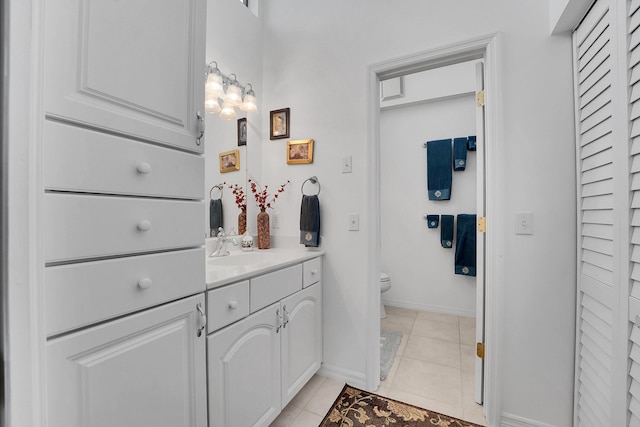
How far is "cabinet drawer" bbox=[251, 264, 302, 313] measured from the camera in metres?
1.21

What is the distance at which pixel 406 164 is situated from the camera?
3043mm

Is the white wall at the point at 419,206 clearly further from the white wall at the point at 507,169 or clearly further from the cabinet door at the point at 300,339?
the cabinet door at the point at 300,339

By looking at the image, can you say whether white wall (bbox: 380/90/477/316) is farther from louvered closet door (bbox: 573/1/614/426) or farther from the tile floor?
louvered closet door (bbox: 573/1/614/426)

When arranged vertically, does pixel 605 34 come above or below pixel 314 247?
above

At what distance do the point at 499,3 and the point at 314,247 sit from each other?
5.48ft

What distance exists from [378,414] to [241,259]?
1.15m

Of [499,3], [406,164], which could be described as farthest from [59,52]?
[406,164]

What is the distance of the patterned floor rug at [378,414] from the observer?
1.44 m

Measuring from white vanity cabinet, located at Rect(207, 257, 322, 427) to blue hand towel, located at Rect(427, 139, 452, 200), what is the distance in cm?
173

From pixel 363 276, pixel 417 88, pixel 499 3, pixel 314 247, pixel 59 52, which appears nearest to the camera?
pixel 59 52

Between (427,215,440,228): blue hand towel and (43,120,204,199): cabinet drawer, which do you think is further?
(427,215,440,228): blue hand towel

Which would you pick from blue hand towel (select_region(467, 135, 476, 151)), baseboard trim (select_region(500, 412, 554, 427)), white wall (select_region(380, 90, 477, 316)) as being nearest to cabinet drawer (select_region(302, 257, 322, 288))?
baseboard trim (select_region(500, 412, 554, 427))

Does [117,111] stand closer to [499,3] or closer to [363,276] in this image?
[363,276]

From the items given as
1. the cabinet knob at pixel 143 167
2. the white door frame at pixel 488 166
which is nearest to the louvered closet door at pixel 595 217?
the white door frame at pixel 488 166
